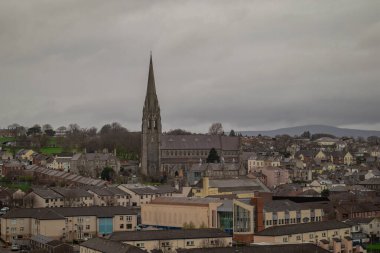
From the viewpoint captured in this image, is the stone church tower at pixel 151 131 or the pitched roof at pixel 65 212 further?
the stone church tower at pixel 151 131

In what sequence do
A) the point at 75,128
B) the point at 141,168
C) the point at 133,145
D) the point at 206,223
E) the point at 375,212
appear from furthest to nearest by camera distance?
the point at 75,128 → the point at 133,145 → the point at 141,168 → the point at 375,212 → the point at 206,223

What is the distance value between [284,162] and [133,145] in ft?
86.6

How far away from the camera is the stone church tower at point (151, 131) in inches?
3743

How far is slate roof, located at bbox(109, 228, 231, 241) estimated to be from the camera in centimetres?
4148

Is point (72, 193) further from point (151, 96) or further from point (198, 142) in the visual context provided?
point (198, 142)

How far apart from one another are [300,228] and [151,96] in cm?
5326

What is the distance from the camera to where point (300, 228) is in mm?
44438

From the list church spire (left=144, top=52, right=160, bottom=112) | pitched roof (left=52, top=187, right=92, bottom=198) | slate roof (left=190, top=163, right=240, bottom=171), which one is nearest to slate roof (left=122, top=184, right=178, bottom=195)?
pitched roof (left=52, top=187, right=92, bottom=198)

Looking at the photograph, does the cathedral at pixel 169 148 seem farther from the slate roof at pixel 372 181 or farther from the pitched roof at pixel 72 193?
the pitched roof at pixel 72 193

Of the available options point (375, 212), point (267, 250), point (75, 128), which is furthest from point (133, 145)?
point (267, 250)

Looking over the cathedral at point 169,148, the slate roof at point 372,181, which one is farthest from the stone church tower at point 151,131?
the slate roof at point 372,181

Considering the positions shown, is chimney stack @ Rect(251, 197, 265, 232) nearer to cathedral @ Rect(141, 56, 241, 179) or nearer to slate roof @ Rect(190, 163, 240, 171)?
slate roof @ Rect(190, 163, 240, 171)

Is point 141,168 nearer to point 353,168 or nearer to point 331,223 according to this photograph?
point 353,168

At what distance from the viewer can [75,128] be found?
16050 centimetres
